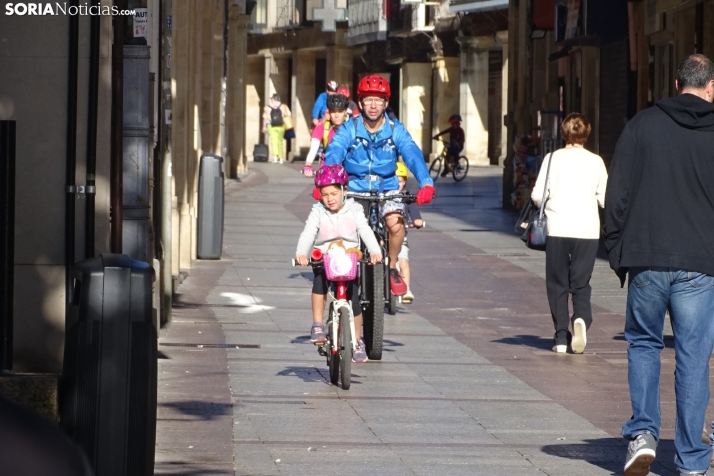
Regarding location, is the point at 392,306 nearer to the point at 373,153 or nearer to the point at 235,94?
the point at 373,153

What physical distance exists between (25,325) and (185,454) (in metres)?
1.00

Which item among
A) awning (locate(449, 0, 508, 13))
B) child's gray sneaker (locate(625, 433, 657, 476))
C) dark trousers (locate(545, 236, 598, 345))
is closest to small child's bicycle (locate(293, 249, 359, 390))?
dark trousers (locate(545, 236, 598, 345))

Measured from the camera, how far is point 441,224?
23172mm

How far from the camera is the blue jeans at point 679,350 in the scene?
6254 mm

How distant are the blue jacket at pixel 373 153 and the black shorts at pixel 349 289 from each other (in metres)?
1.70

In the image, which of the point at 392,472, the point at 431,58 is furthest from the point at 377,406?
the point at 431,58

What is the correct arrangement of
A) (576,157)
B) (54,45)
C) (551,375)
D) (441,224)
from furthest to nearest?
(441,224) → (576,157) → (551,375) → (54,45)

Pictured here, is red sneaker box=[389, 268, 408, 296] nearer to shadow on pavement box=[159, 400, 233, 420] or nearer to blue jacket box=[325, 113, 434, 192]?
blue jacket box=[325, 113, 434, 192]

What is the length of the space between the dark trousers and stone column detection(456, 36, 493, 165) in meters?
37.4

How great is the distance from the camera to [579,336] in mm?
10320

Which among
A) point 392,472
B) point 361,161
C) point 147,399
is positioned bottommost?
point 392,472

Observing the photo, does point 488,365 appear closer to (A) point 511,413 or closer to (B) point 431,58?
(A) point 511,413

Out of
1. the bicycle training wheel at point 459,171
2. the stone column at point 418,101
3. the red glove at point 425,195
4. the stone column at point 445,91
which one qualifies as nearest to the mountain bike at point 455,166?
the bicycle training wheel at point 459,171

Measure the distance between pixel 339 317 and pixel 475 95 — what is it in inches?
1577
